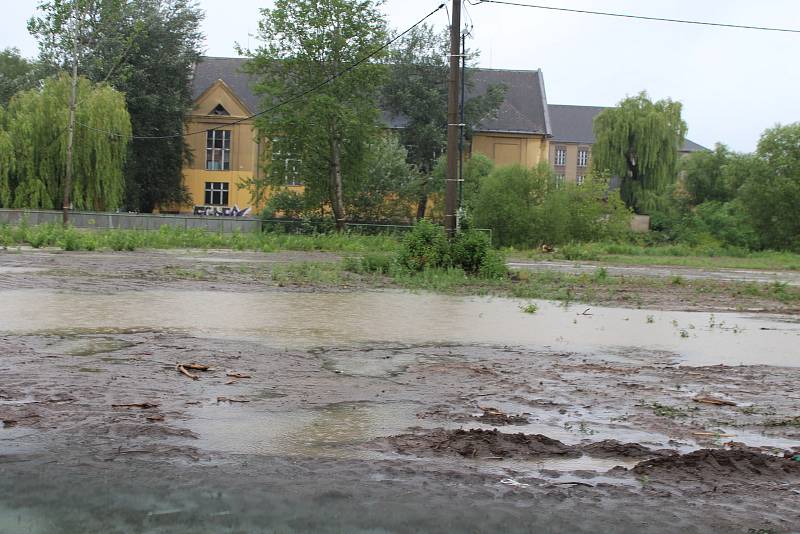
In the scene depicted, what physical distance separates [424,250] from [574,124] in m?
98.3

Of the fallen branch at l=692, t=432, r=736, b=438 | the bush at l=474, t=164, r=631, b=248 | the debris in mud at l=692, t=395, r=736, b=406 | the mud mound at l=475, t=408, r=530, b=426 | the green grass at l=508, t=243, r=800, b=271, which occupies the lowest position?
the green grass at l=508, t=243, r=800, b=271

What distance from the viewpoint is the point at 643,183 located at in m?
75.2

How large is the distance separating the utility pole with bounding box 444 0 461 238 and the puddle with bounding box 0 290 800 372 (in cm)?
718

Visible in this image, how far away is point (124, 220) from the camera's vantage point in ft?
162

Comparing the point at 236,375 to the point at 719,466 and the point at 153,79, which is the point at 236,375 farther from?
the point at 153,79

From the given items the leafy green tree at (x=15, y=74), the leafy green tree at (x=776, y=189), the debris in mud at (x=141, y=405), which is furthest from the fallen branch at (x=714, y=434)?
the leafy green tree at (x=15, y=74)

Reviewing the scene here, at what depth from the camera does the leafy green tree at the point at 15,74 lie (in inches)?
2694

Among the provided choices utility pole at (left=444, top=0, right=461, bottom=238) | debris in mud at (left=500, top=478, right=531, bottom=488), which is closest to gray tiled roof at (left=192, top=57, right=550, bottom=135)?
utility pole at (left=444, top=0, right=461, bottom=238)

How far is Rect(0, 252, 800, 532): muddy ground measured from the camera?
13.6 feet

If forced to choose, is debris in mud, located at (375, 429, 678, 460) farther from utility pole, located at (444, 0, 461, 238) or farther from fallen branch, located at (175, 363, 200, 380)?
utility pole, located at (444, 0, 461, 238)

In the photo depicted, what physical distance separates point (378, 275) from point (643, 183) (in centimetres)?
5738

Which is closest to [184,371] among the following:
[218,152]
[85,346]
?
[85,346]

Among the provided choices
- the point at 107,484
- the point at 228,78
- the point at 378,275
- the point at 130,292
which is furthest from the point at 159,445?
the point at 228,78

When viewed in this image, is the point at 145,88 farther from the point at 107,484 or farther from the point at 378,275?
the point at 107,484
